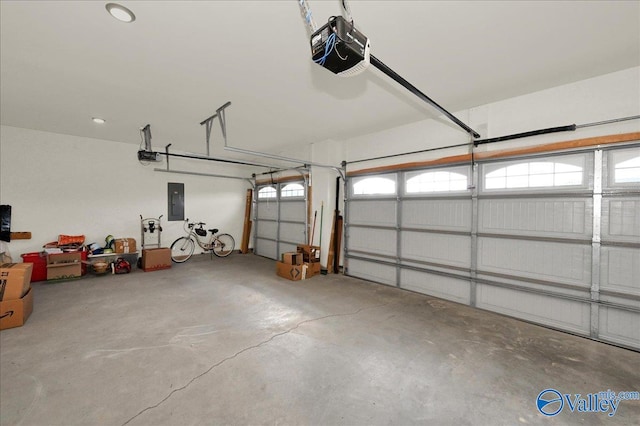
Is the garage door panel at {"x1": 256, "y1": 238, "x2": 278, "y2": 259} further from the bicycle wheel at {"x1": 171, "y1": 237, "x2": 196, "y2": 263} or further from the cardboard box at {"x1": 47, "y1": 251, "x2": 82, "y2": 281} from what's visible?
the cardboard box at {"x1": 47, "y1": 251, "x2": 82, "y2": 281}

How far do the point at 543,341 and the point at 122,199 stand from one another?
26.5 ft

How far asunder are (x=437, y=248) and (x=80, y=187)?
7352mm

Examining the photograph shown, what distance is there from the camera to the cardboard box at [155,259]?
18.3 ft

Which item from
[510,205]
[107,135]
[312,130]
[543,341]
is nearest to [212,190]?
[107,135]

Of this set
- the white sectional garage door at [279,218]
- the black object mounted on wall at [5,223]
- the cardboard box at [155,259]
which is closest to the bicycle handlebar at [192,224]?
the cardboard box at [155,259]

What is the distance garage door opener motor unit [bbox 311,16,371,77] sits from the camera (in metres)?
1.28

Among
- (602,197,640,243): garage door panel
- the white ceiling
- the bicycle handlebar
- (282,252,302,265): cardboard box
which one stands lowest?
(282,252,302,265): cardboard box

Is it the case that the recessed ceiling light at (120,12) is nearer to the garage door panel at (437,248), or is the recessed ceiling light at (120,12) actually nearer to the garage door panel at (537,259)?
the garage door panel at (437,248)

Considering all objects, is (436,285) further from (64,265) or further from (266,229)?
(64,265)

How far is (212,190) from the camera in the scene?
300 inches

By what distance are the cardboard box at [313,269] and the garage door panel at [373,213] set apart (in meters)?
1.17

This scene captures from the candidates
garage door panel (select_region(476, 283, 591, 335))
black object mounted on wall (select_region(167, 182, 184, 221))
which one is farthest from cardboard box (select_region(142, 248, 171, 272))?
garage door panel (select_region(476, 283, 591, 335))

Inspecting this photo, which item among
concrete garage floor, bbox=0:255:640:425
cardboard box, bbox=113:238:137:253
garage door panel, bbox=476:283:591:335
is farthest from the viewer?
cardboard box, bbox=113:238:137:253

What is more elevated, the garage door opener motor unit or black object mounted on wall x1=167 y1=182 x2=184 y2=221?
the garage door opener motor unit
